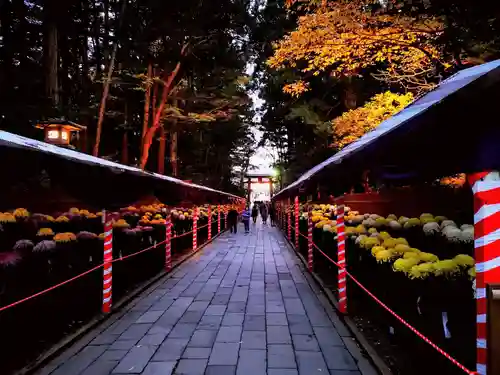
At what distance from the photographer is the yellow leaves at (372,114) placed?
1078 centimetres

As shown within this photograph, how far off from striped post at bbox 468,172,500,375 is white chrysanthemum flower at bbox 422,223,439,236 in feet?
9.04

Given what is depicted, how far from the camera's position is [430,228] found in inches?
186

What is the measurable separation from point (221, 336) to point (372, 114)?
8284 millimetres

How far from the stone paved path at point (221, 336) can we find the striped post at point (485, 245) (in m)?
2.09

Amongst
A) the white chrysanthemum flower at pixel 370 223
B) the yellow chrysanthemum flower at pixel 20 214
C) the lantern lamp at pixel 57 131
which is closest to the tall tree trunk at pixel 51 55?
the lantern lamp at pixel 57 131

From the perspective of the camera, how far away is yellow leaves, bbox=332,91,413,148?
10781 mm

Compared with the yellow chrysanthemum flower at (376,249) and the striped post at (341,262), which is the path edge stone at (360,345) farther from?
the yellow chrysanthemum flower at (376,249)

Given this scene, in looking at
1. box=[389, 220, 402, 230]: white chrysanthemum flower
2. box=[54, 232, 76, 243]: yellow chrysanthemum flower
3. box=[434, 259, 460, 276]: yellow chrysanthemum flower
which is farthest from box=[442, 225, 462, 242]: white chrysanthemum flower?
box=[54, 232, 76, 243]: yellow chrysanthemum flower

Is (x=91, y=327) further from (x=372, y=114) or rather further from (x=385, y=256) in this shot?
(x=372, y=114)

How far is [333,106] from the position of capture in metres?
19.9

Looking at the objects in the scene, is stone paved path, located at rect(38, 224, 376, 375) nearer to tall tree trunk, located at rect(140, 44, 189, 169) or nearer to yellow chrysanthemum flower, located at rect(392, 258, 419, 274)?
yellow chrysanthemum flower, located at rect(392, 258, 419, 274)

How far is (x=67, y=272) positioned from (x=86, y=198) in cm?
98

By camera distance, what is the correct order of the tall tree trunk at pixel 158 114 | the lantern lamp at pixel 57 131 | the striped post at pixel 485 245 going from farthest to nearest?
the tall tree trunk at pixel 158 114
the lantern lamp at pixel 57 131
the striped post at pixel 485 245

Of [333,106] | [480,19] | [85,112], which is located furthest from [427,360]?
[333,106]
